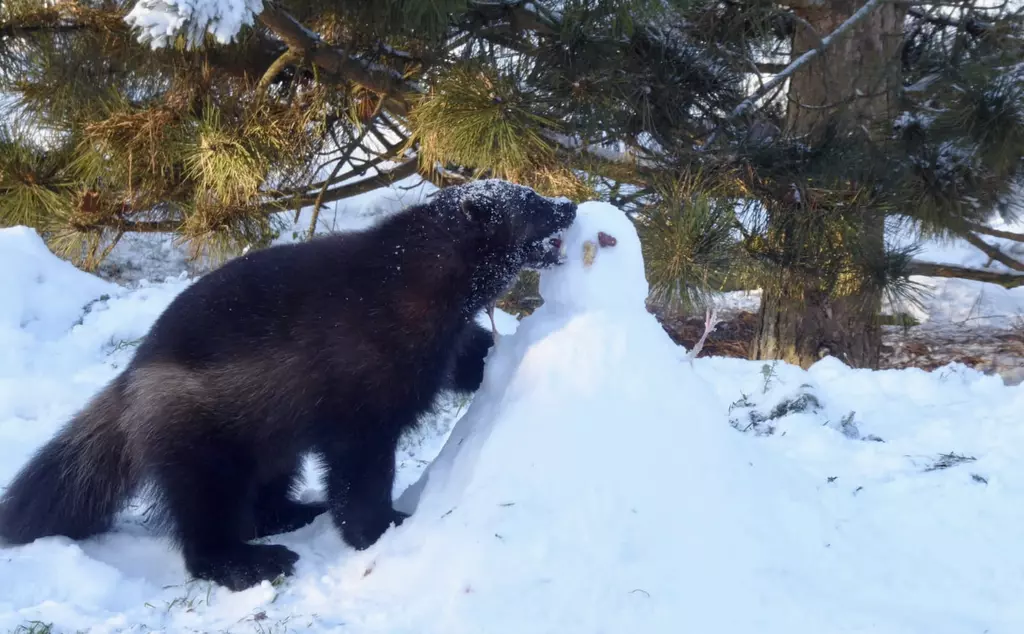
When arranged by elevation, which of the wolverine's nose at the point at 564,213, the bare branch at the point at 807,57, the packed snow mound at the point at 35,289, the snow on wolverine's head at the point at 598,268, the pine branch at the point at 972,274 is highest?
the bare branch at the point at 807,57

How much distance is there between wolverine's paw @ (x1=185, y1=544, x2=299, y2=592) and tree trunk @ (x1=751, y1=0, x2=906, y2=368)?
332cm

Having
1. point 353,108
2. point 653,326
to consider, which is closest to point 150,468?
point 653,326

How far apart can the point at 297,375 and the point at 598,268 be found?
0.94 m

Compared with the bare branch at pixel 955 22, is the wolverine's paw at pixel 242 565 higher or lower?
lower

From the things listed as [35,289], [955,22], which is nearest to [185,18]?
[35,289]

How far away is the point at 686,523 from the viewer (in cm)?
228

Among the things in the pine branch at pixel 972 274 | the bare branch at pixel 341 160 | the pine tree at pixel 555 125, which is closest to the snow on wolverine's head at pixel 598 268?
the pine tree at pixel 555 125

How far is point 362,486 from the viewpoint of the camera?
271cm

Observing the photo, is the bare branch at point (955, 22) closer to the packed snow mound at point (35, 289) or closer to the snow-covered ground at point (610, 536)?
the snow-covered ground at point (610, 536)

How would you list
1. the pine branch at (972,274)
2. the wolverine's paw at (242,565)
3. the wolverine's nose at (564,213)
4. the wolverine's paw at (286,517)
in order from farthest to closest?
the pine branch at (972,274) → the wolverine's paw at (286,517) → the wolverine's nose at (564,213) → the wolverine's paw at (242,565)

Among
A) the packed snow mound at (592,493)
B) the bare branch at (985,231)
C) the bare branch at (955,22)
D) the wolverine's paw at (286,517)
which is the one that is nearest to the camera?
the packed snow mound at (592,493)

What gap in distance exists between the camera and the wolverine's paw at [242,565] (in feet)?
8.45

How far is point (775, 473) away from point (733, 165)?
230cm

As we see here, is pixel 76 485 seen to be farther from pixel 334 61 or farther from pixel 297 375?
pixel 334 61
